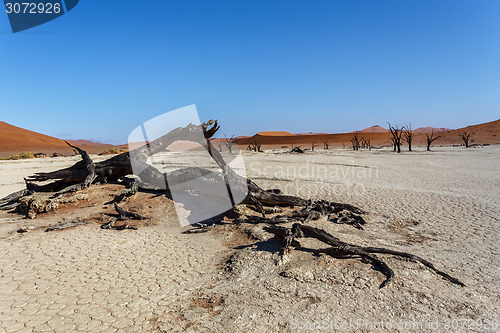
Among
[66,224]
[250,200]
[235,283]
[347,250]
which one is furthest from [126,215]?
[347,250]

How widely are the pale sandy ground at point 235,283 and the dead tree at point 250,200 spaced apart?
0.62 ft

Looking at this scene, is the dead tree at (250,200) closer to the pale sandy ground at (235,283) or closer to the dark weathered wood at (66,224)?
the pale sandy ground at (235,283)

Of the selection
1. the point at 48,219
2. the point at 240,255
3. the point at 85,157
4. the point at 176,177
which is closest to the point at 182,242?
the point at 240,255

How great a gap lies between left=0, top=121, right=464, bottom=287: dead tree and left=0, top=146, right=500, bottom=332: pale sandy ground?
0.19m

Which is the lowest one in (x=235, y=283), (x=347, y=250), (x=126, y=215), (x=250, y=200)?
(x=235, y=283)

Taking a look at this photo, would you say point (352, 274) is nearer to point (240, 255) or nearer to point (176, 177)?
point (240, 255)

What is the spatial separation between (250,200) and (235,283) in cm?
315

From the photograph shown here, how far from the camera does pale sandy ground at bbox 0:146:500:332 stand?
2.83m

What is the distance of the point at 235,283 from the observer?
358 centimetres

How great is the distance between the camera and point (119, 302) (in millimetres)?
3264

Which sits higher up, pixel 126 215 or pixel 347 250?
pixel 126 215

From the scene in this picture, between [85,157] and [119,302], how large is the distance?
666cm

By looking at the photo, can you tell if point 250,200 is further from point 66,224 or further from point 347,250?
point 66,224

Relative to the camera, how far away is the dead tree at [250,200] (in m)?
4.00
